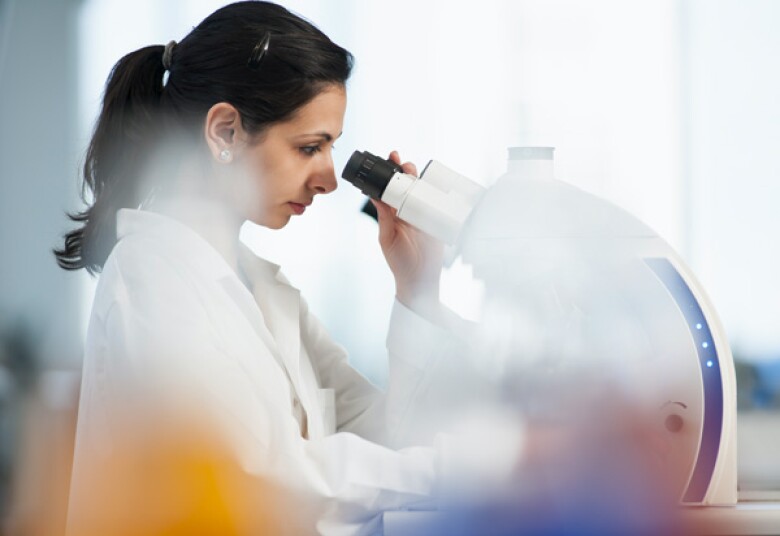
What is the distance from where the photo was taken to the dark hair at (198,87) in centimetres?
108

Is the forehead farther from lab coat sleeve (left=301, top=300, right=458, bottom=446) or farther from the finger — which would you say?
lab coat sleeve (left=301, top=300, right=458, bottom=446)

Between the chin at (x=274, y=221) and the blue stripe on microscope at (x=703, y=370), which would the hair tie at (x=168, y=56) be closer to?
the chin at (x=274, y=221)

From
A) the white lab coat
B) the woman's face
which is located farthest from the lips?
the white lab coat

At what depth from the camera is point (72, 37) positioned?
1.96 metres

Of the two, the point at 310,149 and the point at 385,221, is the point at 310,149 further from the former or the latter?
the point at 385,221

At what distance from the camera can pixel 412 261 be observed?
1222 mm

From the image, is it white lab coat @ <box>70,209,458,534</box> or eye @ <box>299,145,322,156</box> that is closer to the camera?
white lab coat @ <box>70,209,458,534</box>

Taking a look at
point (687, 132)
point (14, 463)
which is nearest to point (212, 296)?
point (14, 463)

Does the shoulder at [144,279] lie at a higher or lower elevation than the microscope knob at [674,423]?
higher

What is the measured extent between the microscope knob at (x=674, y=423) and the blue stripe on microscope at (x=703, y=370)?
0.03 m

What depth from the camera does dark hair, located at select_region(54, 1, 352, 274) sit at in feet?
3.55

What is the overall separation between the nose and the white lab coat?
5.5 inches

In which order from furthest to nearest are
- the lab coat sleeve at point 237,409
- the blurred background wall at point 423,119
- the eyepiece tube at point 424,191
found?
the blurred background wall at point 423,119
the eyepiece tube at point 424,191
the lab coat sleeve at point 237,409

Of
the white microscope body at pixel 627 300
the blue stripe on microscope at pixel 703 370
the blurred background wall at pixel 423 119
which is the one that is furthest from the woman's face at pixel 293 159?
the blurred background wall at pixel 423 119
